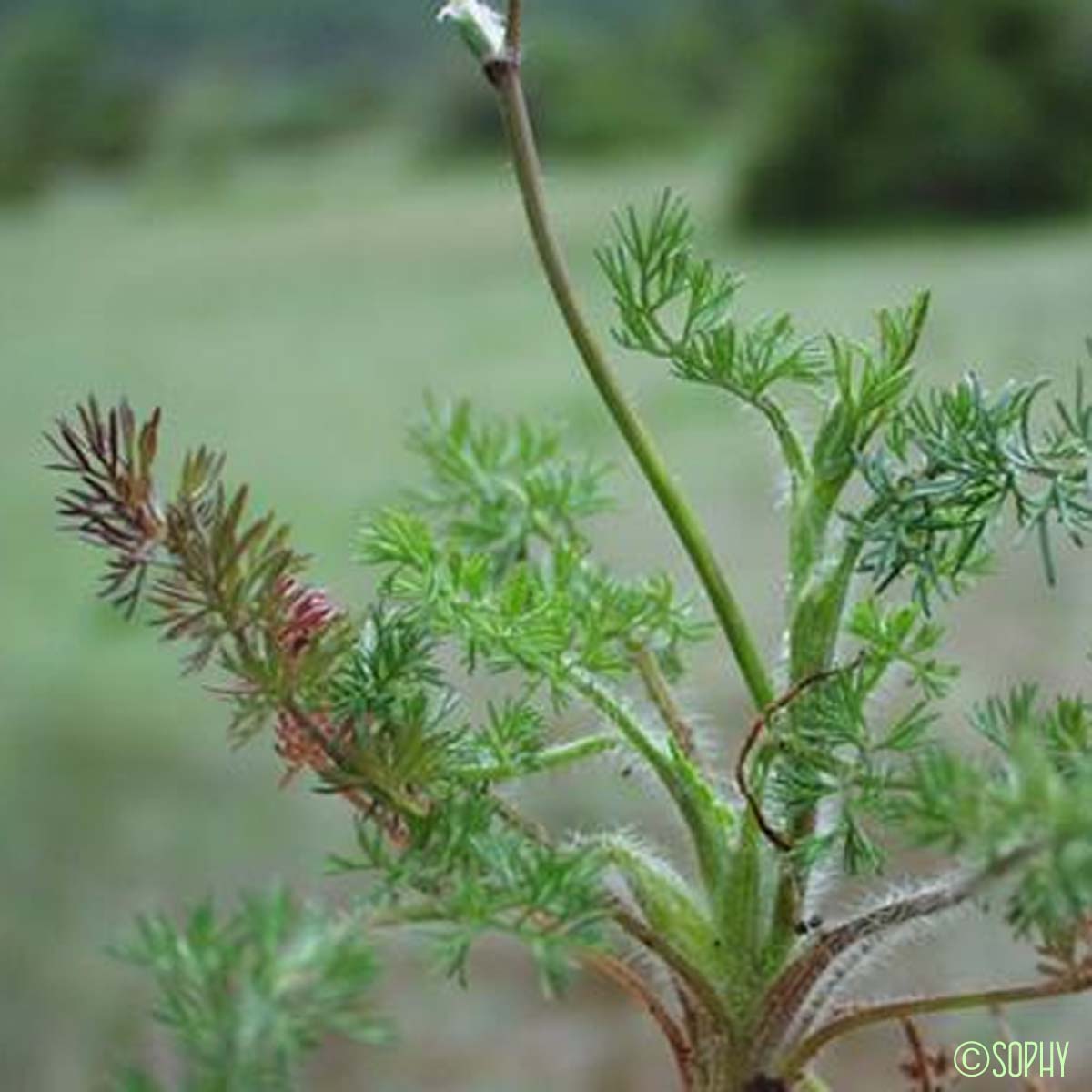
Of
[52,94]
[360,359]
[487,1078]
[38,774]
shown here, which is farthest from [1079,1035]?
[52,94]

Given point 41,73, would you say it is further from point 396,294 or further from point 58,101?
point 396,294

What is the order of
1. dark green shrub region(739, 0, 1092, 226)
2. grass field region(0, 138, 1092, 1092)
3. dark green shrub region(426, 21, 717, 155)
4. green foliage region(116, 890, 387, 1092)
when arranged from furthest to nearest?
dark green shrub region(426, 21, 717, 155) → dark green shrub region(739, 0, 1092, 226) → grass field region(0, 138, 1092, 1092) → green foliage region(116, 890, 387, 1092)

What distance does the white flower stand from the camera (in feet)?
0.64

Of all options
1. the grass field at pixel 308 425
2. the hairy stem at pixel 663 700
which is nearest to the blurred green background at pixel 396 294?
the grass field at pixel 308 425

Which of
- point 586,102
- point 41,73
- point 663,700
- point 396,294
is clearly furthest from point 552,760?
point 586,102

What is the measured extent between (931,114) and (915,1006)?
244 centimetres

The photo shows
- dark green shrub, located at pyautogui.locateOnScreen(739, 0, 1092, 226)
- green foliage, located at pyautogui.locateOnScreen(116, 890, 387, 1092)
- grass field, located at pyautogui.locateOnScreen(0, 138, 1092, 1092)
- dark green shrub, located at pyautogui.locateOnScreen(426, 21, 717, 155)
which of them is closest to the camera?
green foliage, located at pyautogui.locateOnScreen(116, 890, 387, 1092)

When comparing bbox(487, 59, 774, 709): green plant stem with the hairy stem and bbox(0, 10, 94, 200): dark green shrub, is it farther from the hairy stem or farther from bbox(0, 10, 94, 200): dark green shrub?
bbox(0, 10, 94, 200): dark green shrub

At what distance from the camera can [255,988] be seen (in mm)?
152

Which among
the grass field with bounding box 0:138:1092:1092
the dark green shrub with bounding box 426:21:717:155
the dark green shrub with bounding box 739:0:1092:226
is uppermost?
the dark green shrub with bounding box 426:21:717:155

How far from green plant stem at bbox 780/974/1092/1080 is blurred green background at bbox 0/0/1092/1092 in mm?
579

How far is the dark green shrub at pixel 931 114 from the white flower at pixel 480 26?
95.0 inches

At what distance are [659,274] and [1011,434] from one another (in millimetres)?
36

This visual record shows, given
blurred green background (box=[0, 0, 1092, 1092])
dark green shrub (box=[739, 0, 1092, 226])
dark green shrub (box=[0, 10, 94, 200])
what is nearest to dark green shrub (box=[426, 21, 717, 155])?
blurred green background (box=[0, 0, 1092, 1092])
